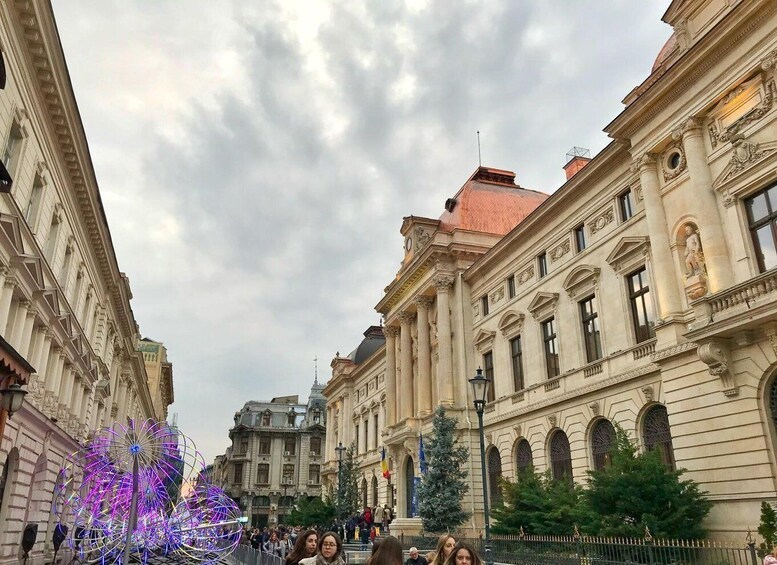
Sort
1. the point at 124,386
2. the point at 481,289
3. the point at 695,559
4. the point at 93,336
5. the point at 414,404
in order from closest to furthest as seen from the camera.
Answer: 1. the point at 695,559
2. the point at 93,336
3. the point at 481,289
4. the point at 414,404
5. the point at 124,386

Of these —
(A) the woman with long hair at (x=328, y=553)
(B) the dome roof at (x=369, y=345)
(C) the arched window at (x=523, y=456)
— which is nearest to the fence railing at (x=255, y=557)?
(A) the woman with long hair at (x=328, y=553)

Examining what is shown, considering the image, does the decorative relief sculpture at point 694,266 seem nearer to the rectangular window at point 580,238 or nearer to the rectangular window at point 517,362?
the rectangular window at point 580,238

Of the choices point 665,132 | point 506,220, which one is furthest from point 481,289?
point 665,132

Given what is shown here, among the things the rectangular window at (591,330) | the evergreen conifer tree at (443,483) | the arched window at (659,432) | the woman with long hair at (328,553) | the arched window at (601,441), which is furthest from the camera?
the evergreen conifer tree at (443,483)

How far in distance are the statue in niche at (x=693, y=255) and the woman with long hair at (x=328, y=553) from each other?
16773mm

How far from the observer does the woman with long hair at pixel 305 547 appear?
23.7 ft

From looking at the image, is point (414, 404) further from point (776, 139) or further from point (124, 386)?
point (776, 139)

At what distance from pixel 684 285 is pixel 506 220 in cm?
2323

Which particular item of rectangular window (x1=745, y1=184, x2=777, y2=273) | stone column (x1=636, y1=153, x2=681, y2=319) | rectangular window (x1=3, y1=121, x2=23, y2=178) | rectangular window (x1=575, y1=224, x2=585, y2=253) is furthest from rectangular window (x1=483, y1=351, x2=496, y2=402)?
rectangular window (x1=3, y1=121, x2=23, y2=178)

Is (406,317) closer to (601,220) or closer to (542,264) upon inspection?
(542,264)

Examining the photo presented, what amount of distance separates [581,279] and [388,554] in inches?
928

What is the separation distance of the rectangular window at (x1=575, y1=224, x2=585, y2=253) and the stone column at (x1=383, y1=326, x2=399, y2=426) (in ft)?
69.5

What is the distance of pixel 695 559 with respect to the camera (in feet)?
45.3

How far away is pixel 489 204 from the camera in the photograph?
4375 centimetres
